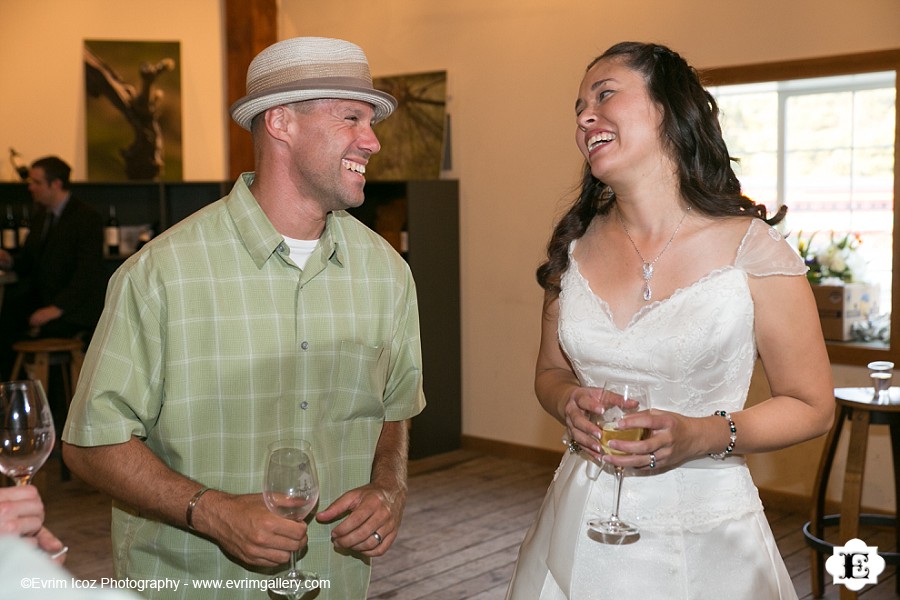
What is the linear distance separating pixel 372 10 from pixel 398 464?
547 cm

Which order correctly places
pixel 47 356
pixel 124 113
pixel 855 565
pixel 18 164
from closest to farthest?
pixel 855 565 < pixel 47 356 < pixel 124 113 < pixel 18 164

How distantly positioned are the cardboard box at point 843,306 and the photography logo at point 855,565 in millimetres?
1327

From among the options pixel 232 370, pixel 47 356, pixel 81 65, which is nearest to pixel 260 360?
A: pixel 232 370

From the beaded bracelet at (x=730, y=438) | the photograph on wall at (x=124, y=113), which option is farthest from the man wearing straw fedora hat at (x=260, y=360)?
the photograph on wall at (x=124, y=113)

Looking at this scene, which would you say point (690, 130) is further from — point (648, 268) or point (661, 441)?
point (661, 441)

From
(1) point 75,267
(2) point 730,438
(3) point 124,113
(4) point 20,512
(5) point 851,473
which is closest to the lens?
(4) point 20,512

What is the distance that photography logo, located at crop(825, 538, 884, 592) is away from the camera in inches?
157

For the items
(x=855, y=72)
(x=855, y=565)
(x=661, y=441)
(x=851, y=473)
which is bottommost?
(x=855, y=565)

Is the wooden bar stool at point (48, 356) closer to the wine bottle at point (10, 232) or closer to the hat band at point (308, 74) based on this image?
the wine bottle at point (10, 232)

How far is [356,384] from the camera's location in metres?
2.17

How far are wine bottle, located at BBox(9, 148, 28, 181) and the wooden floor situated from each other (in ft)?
7.55

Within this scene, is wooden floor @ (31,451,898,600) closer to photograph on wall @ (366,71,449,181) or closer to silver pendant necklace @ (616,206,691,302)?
photograph on wall @ (366,71,449,181)

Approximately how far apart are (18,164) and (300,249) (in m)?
6.50

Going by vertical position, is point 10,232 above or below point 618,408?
above
